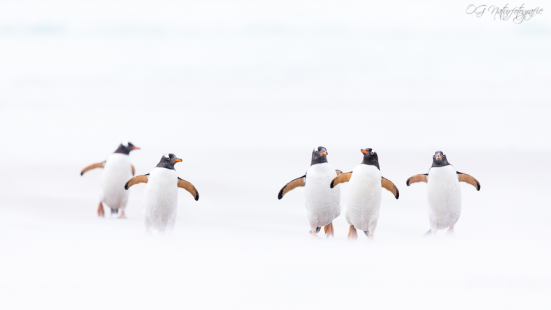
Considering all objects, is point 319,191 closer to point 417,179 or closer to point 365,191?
point 365,191

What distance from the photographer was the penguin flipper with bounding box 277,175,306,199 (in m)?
5.37

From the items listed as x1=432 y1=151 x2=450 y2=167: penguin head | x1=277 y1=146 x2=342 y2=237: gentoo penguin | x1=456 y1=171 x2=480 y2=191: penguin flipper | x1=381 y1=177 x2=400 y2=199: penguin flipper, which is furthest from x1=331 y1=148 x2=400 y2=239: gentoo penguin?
x1=456 y1=171 x2=480 y2=191: penguin flipper

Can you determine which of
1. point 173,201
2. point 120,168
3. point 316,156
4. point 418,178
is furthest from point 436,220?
point 120,168

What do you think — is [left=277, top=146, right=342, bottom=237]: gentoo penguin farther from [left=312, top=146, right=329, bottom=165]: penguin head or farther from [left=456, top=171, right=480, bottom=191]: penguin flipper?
[left=456, top=171, right=480, bottom=191]: penguin flipper

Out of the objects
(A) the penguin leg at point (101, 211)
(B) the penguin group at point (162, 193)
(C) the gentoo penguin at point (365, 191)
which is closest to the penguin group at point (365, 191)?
(C) the gentoo penguin at point (365, 191)

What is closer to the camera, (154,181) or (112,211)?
(154,181)

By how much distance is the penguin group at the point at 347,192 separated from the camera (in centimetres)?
509

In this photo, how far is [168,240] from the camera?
4941mm

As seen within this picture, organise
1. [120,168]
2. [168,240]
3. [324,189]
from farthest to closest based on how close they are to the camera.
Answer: [120,168], [324,189], [168,240]

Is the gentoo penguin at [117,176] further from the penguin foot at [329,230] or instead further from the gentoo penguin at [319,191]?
the penguin foot at [329,230]

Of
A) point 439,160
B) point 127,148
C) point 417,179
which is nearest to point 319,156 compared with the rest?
point 417,179

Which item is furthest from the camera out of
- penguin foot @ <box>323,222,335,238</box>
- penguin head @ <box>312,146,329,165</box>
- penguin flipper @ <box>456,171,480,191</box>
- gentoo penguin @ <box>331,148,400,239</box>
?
penguin foot @ <box>323,222,335,238</box>

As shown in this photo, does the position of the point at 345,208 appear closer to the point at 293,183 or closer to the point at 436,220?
the point at 293,183

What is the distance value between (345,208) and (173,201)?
1473 mm
